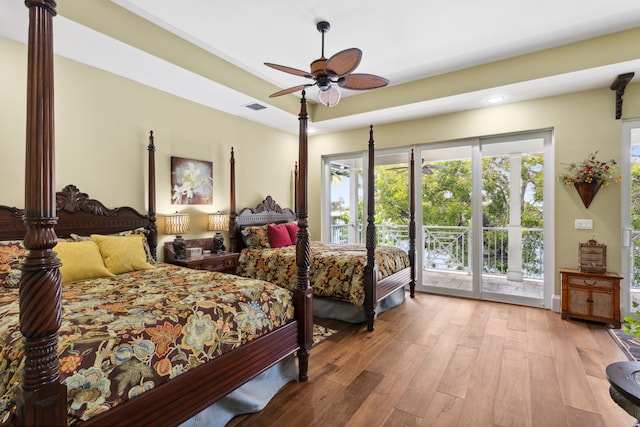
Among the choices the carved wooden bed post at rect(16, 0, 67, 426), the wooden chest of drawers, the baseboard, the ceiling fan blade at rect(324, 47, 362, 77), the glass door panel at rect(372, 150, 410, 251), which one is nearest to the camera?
the carved wooden bed post at rect(16, 0, 67, 426)

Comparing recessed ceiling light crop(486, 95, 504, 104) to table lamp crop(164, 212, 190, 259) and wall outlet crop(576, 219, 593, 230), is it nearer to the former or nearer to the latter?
wall outlet crop(576, 219, 593, 230)

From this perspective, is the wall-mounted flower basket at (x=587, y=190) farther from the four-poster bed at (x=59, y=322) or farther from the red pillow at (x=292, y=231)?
the red pillow at (x=292, y=231)

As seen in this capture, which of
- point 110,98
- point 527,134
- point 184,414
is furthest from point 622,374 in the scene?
point 110,98

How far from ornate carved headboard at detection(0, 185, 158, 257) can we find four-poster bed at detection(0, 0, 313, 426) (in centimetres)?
2

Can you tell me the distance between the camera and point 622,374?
1.62 meters

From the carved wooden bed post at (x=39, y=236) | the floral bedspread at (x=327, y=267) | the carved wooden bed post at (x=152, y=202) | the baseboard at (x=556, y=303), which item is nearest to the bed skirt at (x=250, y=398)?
the carved wooden bed post at (x=39, y=236)

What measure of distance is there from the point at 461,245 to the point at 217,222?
3.84 metres

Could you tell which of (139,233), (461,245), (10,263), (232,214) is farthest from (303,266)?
(461,245)

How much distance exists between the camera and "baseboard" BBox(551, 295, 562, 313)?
4.00 m

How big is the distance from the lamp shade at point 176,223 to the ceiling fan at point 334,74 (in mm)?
2123

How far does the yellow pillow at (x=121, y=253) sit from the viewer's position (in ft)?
9.36

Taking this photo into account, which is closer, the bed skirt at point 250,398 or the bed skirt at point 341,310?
the bed skirt at point 250,398

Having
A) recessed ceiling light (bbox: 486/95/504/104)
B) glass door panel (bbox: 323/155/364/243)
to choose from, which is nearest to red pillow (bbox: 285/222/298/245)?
glass door panel (bbox: 323/155/364/243)

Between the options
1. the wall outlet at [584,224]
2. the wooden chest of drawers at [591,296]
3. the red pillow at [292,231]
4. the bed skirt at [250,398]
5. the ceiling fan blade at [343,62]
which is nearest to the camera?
the bed skirt at [250,398]
